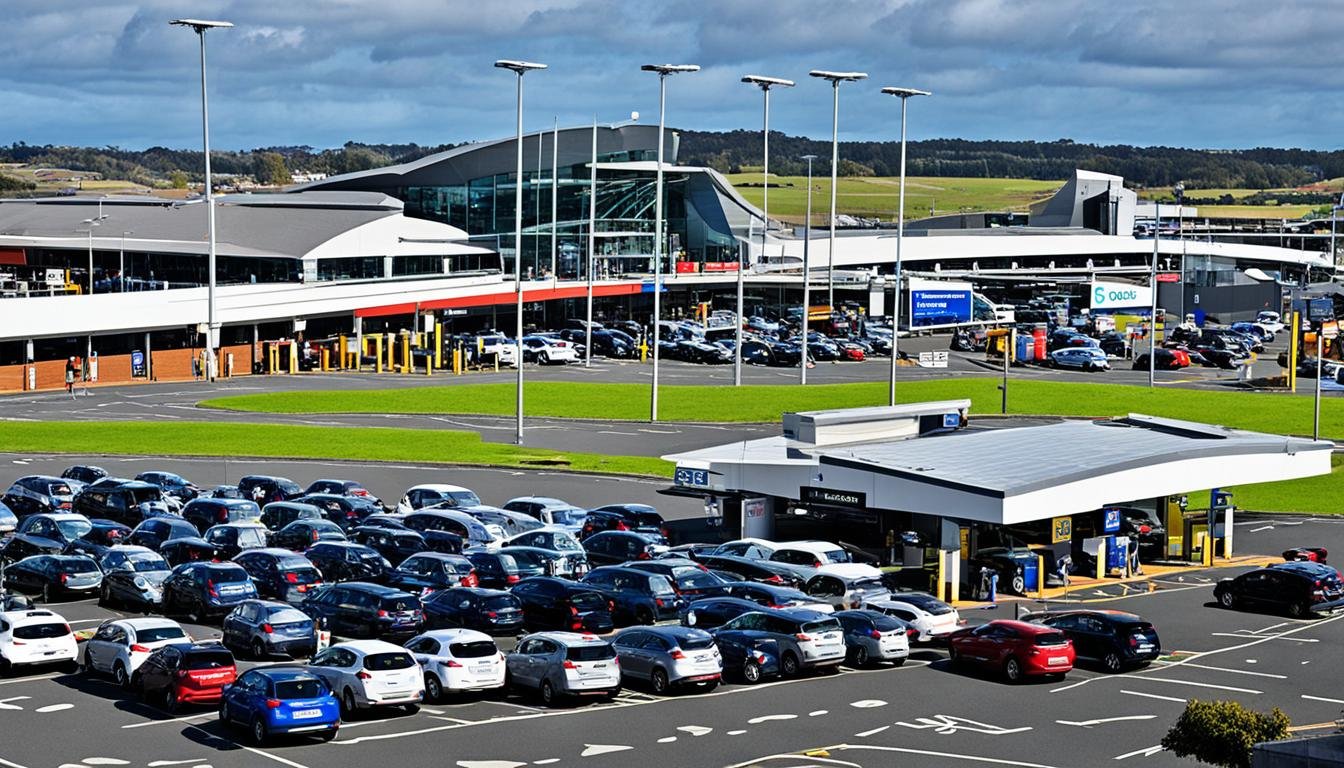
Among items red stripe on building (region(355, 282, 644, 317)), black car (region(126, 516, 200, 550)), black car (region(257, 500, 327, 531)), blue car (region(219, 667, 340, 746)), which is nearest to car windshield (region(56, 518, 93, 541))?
black car (region(126, 516, 200, 550))

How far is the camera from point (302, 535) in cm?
4228

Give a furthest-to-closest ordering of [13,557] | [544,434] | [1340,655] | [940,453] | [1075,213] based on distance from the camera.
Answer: [1075,213] < [544,434] < [940,453] < [13,557] < [1340,655]

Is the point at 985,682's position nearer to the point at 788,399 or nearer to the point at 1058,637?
the point at 1058,637

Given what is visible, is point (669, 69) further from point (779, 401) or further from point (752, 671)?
point (752, 671)

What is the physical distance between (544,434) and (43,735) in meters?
41.6

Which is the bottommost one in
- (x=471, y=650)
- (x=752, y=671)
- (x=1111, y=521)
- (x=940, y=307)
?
(x=752, y=671)

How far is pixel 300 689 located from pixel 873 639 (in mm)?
11155

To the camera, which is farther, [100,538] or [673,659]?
[100,538]

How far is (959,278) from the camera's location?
141875 millimetres

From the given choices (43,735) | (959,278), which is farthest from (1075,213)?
(43,735)

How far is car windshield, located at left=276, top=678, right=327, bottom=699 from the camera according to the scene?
26.2m

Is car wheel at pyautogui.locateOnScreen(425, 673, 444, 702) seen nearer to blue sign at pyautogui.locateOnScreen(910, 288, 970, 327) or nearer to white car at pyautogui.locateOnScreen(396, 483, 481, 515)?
white car at pyautogui.locateOnScreen(396, 483, 481, 515)

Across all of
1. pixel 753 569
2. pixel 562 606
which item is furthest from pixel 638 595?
pixel 753 569

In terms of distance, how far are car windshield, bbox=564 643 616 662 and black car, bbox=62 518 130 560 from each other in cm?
1553
